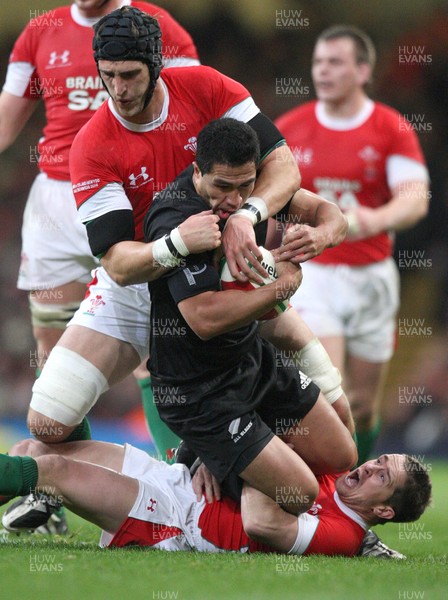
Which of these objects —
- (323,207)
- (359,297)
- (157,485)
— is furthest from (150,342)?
(359,297)

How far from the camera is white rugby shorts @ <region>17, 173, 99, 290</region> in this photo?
20.4 feet

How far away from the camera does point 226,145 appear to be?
4301 mm

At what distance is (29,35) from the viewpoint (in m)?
6.11

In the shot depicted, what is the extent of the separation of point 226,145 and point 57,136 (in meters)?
2.15

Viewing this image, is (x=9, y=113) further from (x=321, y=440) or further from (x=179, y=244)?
(x=321, y=440)

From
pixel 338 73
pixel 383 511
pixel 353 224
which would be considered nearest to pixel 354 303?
pixel 353 224

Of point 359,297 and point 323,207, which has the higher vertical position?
point 323,207

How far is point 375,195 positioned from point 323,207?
324 centimetres

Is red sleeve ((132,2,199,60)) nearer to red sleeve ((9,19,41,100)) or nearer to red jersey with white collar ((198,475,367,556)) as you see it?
red sleeve ((9,19,41,100))

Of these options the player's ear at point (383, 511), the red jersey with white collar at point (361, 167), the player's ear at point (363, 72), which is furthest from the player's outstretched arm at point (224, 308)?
the player's ear at point (363, 72)

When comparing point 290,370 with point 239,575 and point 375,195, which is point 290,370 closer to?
point 239,575

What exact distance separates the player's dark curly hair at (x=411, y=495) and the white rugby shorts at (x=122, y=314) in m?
1.34

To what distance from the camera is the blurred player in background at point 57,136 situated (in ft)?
19.8

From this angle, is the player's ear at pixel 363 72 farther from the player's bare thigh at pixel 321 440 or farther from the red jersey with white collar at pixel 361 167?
the player's bare thigh at pixel 321 440
